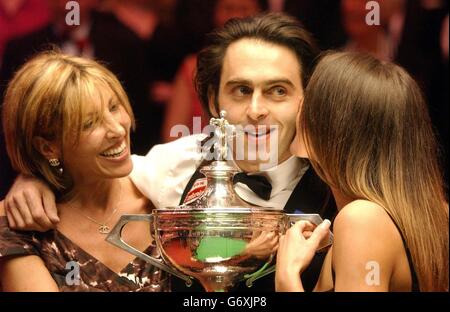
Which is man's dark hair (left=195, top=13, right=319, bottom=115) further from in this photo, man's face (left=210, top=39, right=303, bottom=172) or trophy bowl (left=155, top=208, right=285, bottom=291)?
trophy bowl (left=155, top=208, right=285, bottom=291)

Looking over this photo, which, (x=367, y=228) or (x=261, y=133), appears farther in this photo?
(x=261, y=133)

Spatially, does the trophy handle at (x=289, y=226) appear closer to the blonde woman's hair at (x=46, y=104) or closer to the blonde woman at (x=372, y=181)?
the blonde woman at (x=372, y=181)

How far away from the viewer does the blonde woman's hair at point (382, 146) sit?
1626 mm

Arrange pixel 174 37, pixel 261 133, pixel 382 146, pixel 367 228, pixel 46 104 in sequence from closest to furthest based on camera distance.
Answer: pixel 367 228 → pixel 382 146 → pixel 46 104 → pixel 261 133 → pixel 174 37

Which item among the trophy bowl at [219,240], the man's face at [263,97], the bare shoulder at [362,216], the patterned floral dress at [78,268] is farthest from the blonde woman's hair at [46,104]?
the bare shoulder at [362,216]

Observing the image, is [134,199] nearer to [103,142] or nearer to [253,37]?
[103,142]

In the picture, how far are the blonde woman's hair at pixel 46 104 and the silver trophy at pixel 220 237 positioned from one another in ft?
1.21

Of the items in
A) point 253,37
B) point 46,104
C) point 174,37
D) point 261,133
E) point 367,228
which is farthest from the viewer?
point 174,37

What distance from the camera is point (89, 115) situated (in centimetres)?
195

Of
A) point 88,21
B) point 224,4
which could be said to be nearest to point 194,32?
point 224,4

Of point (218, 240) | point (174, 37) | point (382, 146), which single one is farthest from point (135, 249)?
point (174, 37)

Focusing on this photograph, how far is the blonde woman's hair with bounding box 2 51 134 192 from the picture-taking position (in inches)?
76.3

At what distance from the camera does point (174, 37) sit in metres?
2.60

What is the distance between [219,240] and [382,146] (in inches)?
12.9
